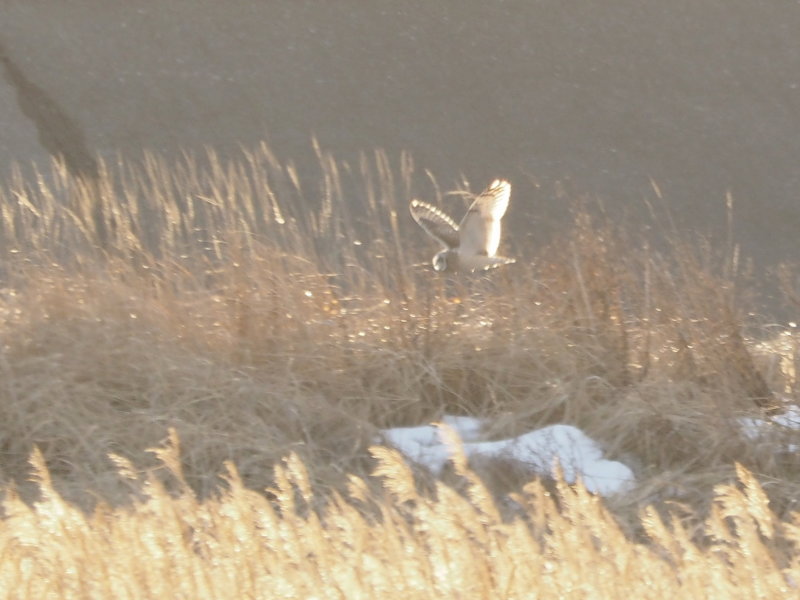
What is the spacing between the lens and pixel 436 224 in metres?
6.03

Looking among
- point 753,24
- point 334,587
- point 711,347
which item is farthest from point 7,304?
point 753,24

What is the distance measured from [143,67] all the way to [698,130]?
14.6 feet

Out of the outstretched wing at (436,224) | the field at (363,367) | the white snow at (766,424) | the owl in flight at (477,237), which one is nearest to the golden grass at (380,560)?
the field at (363,367)

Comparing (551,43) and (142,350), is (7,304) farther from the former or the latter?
(551,43)

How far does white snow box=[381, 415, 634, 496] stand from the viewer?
5.20 meters

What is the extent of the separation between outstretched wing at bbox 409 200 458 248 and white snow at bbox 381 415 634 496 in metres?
0.78

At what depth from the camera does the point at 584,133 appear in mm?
11656

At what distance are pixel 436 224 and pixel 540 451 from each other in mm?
1153

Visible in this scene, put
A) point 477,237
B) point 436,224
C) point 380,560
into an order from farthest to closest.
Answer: point 436,224 < point 477,237 < point 380,560

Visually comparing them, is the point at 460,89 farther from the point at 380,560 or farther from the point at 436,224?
the point at 380,560

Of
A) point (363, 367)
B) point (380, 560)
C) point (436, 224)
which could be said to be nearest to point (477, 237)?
point (436, 224)

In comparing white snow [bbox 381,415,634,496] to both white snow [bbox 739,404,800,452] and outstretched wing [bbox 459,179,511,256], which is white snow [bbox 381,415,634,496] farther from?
outstretched wing [bbox 459,179,511,256]

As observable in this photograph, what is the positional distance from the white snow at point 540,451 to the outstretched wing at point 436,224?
2.55ft

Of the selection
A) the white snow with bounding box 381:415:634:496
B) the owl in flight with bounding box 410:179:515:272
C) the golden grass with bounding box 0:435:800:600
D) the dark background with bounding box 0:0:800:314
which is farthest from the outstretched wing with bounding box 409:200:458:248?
the dark background with bounding box 0:0:800:314
